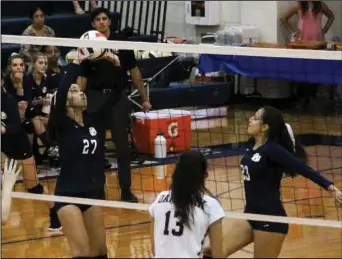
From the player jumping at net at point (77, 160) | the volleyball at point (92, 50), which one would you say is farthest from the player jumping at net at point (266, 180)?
the volleyball at point (92, 50)

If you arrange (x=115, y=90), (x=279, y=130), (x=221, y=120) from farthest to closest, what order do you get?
(x=221, y=120)
(x=115, y=90)
(x=279, y=130)

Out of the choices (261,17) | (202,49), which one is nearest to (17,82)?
(202,49)

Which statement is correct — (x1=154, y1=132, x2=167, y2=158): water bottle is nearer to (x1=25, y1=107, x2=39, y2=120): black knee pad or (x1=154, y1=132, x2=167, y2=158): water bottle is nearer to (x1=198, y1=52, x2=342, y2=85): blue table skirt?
(x1=25, y1=107, x2=39, y2=120): black knee pad

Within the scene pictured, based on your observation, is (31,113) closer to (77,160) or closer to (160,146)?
(160,146)

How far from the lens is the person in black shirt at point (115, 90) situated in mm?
10461

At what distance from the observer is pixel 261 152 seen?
7.45m

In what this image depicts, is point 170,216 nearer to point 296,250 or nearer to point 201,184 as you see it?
point 201,184

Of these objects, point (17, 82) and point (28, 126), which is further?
point (28, 126)

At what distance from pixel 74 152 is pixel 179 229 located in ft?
6.57

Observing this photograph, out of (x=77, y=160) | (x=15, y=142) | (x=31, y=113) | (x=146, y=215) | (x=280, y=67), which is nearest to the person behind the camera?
(x=77, y=160)

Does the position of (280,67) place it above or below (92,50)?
below

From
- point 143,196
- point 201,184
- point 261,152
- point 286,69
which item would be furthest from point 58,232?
point 286,69

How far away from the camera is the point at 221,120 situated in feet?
50.3

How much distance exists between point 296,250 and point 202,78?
307 inches
